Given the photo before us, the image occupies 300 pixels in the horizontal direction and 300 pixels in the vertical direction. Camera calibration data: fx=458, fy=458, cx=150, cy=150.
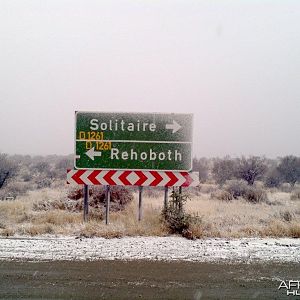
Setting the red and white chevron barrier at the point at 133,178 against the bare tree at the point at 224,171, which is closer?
the red and white chevron barrier at the point at 133,178

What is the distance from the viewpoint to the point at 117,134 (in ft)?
45.2

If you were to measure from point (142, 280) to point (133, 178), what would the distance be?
6.18m

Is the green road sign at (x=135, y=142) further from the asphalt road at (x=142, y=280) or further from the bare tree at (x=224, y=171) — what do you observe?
the bare tree at (x=224, y=171)

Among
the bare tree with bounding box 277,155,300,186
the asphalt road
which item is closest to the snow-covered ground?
the asphalt road

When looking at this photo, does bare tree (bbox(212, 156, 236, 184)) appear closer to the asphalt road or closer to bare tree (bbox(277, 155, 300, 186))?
bare tree (bbox(277, 155, 300, 186))

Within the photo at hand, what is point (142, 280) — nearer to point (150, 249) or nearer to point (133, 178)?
point (150, 249)

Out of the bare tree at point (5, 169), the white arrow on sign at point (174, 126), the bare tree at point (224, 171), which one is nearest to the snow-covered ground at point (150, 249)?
the white arrow on sign at point (174, 126)

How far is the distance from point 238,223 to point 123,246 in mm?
5438

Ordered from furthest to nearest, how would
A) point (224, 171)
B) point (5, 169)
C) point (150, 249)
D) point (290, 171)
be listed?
point (224, 171) < point (290, 171) < point (5, 169) < point (150, 249)

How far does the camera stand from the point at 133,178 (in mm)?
13656

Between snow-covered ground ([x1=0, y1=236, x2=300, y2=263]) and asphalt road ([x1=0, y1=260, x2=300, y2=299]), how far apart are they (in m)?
0.52

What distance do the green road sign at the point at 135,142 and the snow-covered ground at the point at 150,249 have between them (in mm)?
2877

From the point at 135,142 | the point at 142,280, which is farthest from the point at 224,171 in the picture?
the point at 142,280

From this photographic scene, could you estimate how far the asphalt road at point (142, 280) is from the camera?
686cm
